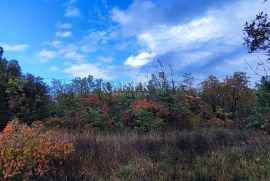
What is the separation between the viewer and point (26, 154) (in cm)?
927

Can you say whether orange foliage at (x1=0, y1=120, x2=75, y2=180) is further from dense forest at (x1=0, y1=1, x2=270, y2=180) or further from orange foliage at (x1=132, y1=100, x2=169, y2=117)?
orange foliage at (x1=132, y1=100, x2=169, y2=117)

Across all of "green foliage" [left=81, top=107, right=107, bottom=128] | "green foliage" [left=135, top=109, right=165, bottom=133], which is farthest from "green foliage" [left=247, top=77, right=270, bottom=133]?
"green foliage" [left=81, top=107, right=107, bottom=128]

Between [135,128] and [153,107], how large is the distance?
1.97m

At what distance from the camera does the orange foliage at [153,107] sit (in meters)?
19.1

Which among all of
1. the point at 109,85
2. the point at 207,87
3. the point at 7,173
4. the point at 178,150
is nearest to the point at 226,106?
the point at 207,87

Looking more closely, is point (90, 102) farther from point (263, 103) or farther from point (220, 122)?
point (263, 103)

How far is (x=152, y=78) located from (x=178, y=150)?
11843 millimetres

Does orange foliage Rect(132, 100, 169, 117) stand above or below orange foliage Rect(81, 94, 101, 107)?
below

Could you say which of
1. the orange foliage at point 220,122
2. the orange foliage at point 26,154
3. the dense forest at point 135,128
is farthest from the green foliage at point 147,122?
the orange foliage at point 26,154

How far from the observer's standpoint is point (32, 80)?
64.0ft

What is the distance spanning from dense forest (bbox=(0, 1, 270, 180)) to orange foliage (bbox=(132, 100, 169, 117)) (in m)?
0.04

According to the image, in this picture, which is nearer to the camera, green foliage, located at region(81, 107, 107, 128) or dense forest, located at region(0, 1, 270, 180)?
dense forest, located at region(0, 1, 270, 180)

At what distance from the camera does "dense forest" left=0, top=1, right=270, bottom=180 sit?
9344 mm

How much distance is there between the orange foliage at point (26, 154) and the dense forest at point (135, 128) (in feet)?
0.07
